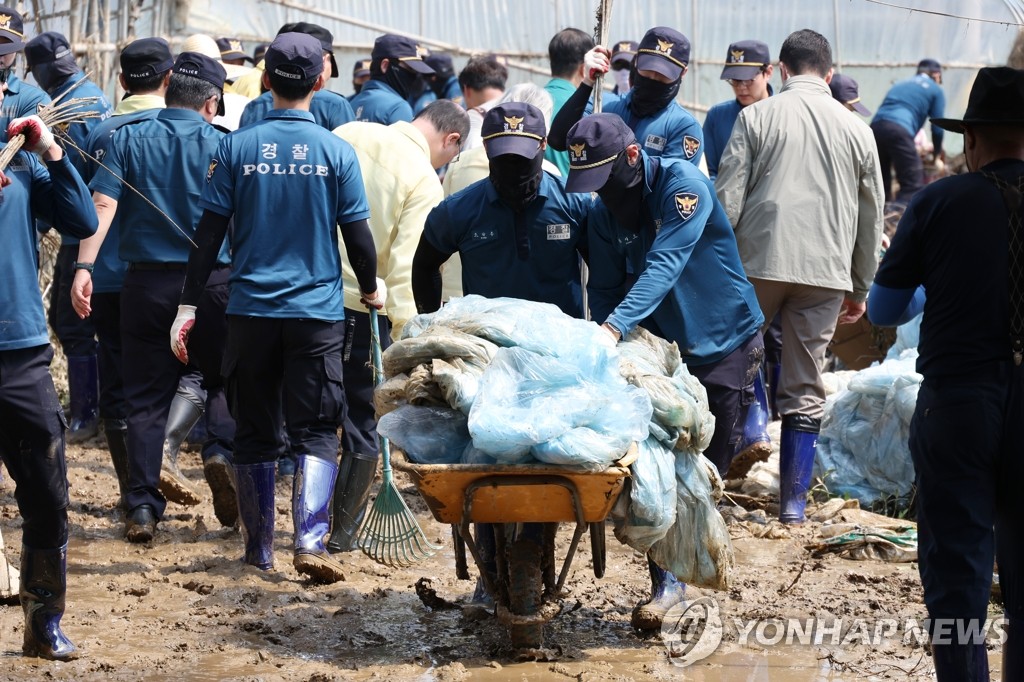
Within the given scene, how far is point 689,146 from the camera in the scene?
22.2 feet

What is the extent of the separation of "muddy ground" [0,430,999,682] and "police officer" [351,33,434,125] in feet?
10.2

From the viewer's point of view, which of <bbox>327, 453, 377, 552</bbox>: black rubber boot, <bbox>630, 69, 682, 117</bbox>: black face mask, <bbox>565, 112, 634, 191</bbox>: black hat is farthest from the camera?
<bbox>630, 69, 682, 117</bbox>: black face mask

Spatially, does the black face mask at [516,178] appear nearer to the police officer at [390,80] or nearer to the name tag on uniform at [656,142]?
the name tag on uniform at [656,142]

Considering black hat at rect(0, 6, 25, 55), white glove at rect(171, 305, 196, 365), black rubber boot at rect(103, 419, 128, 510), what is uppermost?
black hat at rect(0, 6, 25, 55)

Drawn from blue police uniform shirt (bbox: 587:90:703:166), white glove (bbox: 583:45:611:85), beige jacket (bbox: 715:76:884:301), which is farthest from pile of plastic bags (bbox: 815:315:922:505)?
white glove (bbox: 583:45:611:85)

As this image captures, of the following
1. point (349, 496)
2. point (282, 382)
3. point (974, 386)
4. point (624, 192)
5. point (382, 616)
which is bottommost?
point (382, 616)

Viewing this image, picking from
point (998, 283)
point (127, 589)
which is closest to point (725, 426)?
point (998, 283)

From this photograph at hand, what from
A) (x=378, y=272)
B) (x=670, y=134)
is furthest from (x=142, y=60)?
(x=670, y=134)

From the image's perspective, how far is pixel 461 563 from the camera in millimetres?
4734

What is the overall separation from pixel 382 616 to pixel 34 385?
1659 mm

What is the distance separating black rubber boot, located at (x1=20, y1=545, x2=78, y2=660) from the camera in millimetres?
4445

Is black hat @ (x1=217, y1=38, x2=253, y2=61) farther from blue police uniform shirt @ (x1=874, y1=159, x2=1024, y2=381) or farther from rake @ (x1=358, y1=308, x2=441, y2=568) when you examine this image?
blue police uniform shirt @ (x1=874, y1=159, x2=1024, y2=381)

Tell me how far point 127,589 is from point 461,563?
1562 mm

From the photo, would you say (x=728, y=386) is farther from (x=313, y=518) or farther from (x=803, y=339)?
(x=313, y=518)
